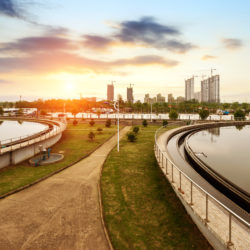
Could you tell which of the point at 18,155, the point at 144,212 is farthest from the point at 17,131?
the point at 144,212

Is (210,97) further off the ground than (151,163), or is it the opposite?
(210,97)

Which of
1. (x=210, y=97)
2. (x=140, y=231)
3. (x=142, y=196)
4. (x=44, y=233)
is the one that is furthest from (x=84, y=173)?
(x=210, y=97)

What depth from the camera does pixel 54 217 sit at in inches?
354

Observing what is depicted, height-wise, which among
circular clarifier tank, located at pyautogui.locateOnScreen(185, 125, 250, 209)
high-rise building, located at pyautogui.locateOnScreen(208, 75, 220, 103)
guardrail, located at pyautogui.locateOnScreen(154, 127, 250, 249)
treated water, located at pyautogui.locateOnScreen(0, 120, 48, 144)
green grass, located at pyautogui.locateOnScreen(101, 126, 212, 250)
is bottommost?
green grass, located at pyautogui.locateOnScreen(101, 126, 212, 250)

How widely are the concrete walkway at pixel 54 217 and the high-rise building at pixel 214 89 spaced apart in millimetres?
189699

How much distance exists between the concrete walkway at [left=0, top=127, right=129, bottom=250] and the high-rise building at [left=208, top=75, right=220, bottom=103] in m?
190

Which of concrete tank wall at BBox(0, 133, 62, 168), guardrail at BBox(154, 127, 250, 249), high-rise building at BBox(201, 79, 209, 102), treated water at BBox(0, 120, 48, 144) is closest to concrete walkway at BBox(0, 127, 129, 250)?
guardrail at BBox(154, 127, 250, 249)

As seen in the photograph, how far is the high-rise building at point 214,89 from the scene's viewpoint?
176500 millimetres

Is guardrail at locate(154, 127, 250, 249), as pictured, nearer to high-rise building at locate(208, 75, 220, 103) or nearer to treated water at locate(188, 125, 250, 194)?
treated water at locate(188, 125, 250, 194)

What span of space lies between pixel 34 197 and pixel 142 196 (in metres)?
6.54

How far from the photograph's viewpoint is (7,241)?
24.5ft

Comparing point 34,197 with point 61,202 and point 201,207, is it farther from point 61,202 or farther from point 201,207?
point 201,207

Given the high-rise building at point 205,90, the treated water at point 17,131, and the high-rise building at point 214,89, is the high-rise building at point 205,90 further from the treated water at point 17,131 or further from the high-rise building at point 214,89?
the treated water at point 17,131

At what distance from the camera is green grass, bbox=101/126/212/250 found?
7469mm
